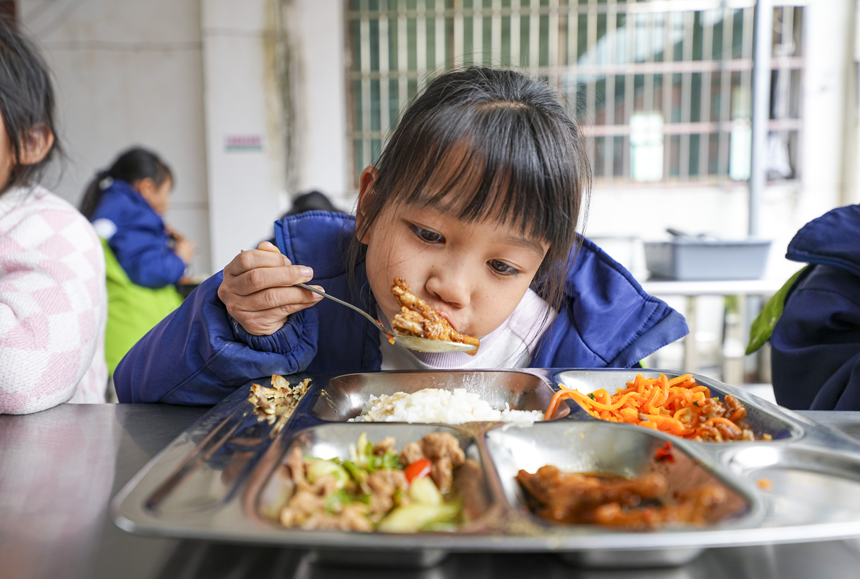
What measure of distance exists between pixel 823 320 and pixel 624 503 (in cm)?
113

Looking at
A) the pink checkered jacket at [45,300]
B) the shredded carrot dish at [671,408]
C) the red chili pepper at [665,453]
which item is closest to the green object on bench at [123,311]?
the pink checkered jacket at [45,300]

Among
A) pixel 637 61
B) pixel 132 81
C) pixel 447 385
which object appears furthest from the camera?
pixel 132 81

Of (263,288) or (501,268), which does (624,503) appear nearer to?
(501,268)

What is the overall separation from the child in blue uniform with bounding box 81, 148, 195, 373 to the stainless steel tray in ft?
9.87

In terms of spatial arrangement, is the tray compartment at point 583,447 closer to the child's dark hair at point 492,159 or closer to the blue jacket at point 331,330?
the child's dark hair at point 492,159

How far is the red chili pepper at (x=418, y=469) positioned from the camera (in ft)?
2.56

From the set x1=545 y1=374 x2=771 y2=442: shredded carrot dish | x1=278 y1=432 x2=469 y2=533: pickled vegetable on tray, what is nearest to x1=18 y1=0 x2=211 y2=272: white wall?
x1=545 y1=374 x2=771 y2=442: shredded carrot dish

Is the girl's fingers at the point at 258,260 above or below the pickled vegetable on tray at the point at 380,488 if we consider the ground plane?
above

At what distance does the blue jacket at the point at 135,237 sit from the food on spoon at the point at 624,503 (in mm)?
3677

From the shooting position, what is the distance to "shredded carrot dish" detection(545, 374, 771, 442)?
0.97 m

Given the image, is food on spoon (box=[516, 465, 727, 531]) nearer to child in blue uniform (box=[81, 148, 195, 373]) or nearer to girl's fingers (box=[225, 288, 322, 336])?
girl's fingers (box=[225, 288, 322, 336])

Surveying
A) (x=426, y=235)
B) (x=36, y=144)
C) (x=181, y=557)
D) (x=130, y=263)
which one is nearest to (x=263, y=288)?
(x=426, y=235)

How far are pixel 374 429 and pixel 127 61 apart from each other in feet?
24.4

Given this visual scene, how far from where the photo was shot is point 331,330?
57.7 inches
